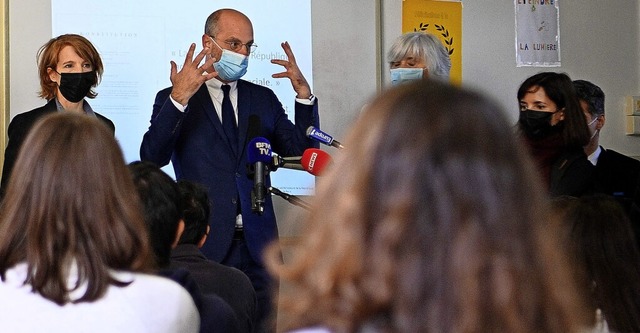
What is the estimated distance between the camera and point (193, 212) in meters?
2.68

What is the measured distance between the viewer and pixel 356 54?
5191mm

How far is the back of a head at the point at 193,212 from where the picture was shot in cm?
265

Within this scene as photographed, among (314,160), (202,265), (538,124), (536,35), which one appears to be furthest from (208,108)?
(536,35)

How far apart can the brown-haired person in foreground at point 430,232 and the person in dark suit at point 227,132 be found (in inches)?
110

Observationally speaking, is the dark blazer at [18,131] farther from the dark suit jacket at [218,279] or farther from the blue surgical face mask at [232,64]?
the dark suit jacket at [218,279]

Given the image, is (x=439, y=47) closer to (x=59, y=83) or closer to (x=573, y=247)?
(x=59, y=83)

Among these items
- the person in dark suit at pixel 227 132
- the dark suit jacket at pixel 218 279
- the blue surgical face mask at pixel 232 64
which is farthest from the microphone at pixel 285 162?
the blue surgical face mask at pixel 232 64

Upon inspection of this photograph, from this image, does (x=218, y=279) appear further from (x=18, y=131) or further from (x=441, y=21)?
(x=441, y=21)

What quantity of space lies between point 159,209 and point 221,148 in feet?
5.43

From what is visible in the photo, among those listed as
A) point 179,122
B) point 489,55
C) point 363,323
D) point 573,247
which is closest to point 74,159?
point 363,323

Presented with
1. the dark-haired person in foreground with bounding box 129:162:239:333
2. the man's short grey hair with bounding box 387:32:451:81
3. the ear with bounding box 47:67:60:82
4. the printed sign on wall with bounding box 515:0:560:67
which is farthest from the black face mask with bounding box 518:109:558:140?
the printed sign on wall with bounding box 515:0:560:67

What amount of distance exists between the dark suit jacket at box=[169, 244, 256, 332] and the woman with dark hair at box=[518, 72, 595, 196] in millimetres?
1397

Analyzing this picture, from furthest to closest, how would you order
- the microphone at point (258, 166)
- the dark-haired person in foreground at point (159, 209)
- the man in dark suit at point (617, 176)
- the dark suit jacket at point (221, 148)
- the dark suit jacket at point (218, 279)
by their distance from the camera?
the dark suit jacket at point (221, 148) → the man in dark suit at point (617, 176) → the microphone at point (258, 166) → the dark suit jacket at point (218, 279) → the dark-haired person in foreground at point (159, 209)

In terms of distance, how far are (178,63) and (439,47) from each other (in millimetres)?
1329
